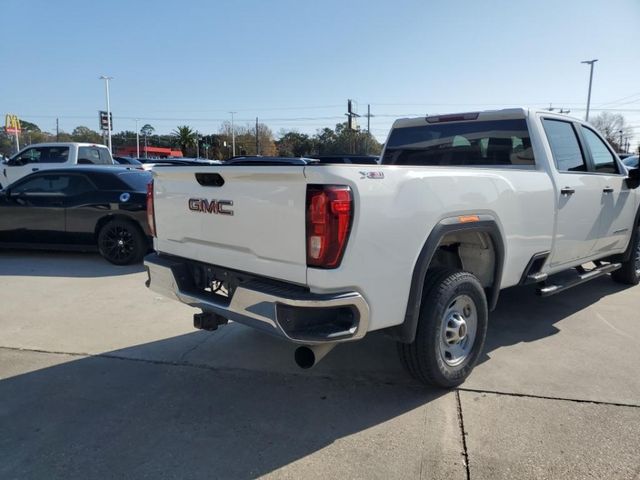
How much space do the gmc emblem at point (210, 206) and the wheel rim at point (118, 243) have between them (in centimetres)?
457

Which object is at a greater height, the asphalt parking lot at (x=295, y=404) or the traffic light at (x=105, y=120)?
the traffic light at (x=105, y=120)

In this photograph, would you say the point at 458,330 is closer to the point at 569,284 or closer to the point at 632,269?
the point at 569,284

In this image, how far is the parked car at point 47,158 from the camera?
13.7 metres

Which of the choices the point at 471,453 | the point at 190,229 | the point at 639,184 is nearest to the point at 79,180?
the point at 190,229

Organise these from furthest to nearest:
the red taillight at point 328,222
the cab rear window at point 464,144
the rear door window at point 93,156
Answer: the rear door window at point 93,156 → the cab rear window at point 464,144 → the red taillight at point 328,222

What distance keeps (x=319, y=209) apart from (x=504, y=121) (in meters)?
2.76

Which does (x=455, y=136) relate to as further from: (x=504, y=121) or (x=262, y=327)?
(x=262, y=327)

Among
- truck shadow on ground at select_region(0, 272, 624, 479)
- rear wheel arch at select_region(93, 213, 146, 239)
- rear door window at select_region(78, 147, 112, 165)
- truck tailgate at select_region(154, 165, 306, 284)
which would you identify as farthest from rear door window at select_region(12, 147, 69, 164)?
truck tailgate at select_region(154, 165, 306, 284)

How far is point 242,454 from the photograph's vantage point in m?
2.74

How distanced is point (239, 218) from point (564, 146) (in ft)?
11.1

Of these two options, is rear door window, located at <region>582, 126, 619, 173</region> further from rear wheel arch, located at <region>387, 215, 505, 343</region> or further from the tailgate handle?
the tailgate handle

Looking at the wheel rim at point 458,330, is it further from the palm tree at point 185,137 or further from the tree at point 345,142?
the palm tree at point 185,137

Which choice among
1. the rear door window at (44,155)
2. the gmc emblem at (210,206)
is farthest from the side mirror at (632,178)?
the rear door window at (44,155)

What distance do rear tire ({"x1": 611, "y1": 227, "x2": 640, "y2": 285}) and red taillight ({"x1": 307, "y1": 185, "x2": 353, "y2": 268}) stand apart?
16.6 ft
